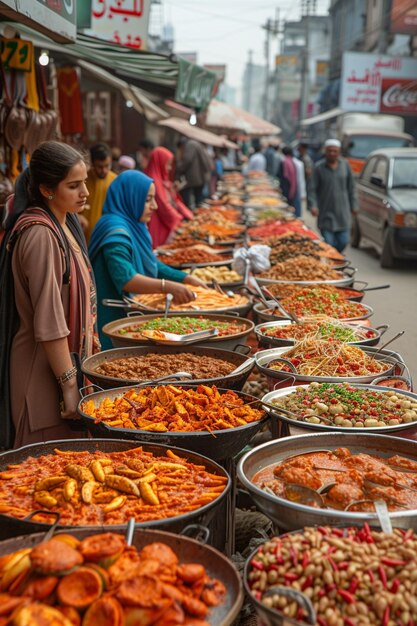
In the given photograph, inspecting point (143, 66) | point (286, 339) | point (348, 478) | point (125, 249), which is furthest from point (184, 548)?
point (143, 66)

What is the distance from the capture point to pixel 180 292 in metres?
4.88

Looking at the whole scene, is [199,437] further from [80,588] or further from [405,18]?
[405,18]

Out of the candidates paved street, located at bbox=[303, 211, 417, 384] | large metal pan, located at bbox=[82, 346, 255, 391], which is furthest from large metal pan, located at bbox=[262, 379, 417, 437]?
paved street, located at bbox=[303, 211, 417, 384]

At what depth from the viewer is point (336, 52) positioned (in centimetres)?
5688

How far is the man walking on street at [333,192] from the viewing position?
35.4 ft

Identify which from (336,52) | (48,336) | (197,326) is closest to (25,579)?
(48,336)

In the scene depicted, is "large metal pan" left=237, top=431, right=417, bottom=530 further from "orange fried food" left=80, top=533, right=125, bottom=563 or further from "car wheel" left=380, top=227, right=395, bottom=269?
"car wheel" left=380, top=227, right=395, bottom=269

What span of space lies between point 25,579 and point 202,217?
30.6 ft

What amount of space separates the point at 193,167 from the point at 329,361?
1254 cm

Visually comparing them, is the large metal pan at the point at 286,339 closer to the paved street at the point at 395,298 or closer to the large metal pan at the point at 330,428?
the large metal pan at the point at 330,428

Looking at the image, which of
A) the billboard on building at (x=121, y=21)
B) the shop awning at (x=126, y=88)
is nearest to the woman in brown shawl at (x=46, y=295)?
the billboard on building at (x=121, y=21)

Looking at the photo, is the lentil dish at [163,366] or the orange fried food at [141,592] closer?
the orange fried food at [141,592]

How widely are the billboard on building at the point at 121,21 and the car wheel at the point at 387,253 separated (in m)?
5.64

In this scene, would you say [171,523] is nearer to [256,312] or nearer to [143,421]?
[143,421]
